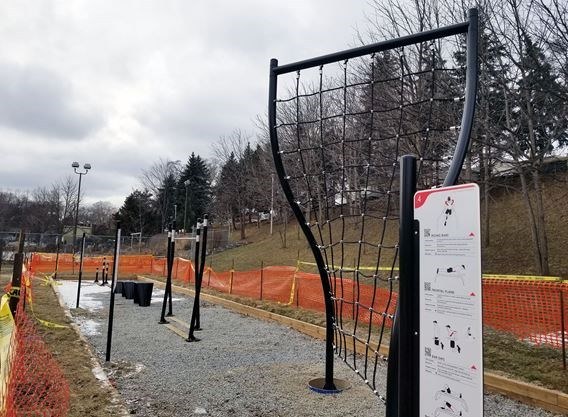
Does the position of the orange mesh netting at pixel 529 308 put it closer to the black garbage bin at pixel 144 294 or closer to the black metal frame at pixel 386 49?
the black metal frame at pixel 386 49

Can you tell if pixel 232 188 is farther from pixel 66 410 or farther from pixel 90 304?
pixel 66 410

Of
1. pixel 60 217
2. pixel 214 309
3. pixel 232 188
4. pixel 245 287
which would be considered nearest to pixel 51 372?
pixel 214 309

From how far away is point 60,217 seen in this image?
66.4m

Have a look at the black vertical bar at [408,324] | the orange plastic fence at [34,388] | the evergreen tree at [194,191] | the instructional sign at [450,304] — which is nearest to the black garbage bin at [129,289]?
the orange plastic fence at [34,388]

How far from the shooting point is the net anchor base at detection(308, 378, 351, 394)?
188 inches

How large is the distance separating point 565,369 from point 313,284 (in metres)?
5.95

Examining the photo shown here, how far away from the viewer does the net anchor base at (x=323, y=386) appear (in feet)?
15.7

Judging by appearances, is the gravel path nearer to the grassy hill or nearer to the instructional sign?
the instructional sign

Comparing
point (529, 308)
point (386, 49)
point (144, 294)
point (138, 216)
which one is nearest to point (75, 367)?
point (386, 49)

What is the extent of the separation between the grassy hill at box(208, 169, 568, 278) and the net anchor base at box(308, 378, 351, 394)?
36.9 feet

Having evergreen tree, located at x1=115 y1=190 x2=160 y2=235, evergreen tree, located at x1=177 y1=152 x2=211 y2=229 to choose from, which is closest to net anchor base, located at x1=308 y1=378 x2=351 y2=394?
evergreen tree, located at x1=177 y1=152 x2=211 y2=229

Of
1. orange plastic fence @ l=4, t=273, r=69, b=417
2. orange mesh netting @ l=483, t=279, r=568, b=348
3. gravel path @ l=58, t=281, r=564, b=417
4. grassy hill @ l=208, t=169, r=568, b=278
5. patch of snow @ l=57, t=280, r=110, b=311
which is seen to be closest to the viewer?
orange plastic fence @ l=4, t=273, r=69, b=417

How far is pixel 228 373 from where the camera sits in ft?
18.2

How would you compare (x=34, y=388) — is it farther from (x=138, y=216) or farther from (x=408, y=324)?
(x=138, y=216)
